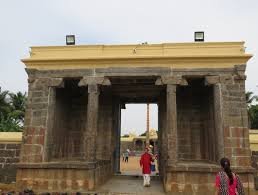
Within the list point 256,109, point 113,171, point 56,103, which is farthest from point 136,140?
point 56,103

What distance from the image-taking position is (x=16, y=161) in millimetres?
9469

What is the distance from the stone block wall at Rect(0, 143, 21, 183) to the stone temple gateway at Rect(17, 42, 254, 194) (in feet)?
2.75

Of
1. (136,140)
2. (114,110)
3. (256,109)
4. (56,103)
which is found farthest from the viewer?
(136,140)

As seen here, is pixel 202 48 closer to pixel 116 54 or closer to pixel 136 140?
pixel 116 54

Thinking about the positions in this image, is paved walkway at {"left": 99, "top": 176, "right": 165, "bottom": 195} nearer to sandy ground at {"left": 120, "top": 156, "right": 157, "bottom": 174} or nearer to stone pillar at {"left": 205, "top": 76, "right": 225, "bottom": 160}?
stone pillar at {"left": 205, "top": 76, "right": 225, "bottom": 160}

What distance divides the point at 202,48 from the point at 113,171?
6.47m

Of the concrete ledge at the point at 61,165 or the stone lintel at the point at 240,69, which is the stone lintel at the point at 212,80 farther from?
the concrete ledge at the point at 61,165

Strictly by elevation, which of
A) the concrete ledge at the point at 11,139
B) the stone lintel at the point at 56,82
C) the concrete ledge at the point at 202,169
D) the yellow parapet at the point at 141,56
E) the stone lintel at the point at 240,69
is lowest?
the concrete ledge at the point at 202,169

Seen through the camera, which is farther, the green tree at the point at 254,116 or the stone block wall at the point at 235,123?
the green tree at the point at 254,116

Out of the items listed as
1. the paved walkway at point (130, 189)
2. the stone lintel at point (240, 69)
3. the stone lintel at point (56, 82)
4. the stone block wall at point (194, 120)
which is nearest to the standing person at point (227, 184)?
the paved walkway at point (130, 189)

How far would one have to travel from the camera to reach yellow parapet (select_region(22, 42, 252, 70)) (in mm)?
8891

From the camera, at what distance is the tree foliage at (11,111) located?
22812 mm

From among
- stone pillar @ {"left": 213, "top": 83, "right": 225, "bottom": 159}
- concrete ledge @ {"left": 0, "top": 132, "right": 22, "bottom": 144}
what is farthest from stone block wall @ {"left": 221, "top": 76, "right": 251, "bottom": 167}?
concrete ledge @ {"left": 0, "top": 132, "right": 22, "bottom": 144}

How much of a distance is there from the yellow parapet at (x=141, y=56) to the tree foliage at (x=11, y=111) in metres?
14.4
